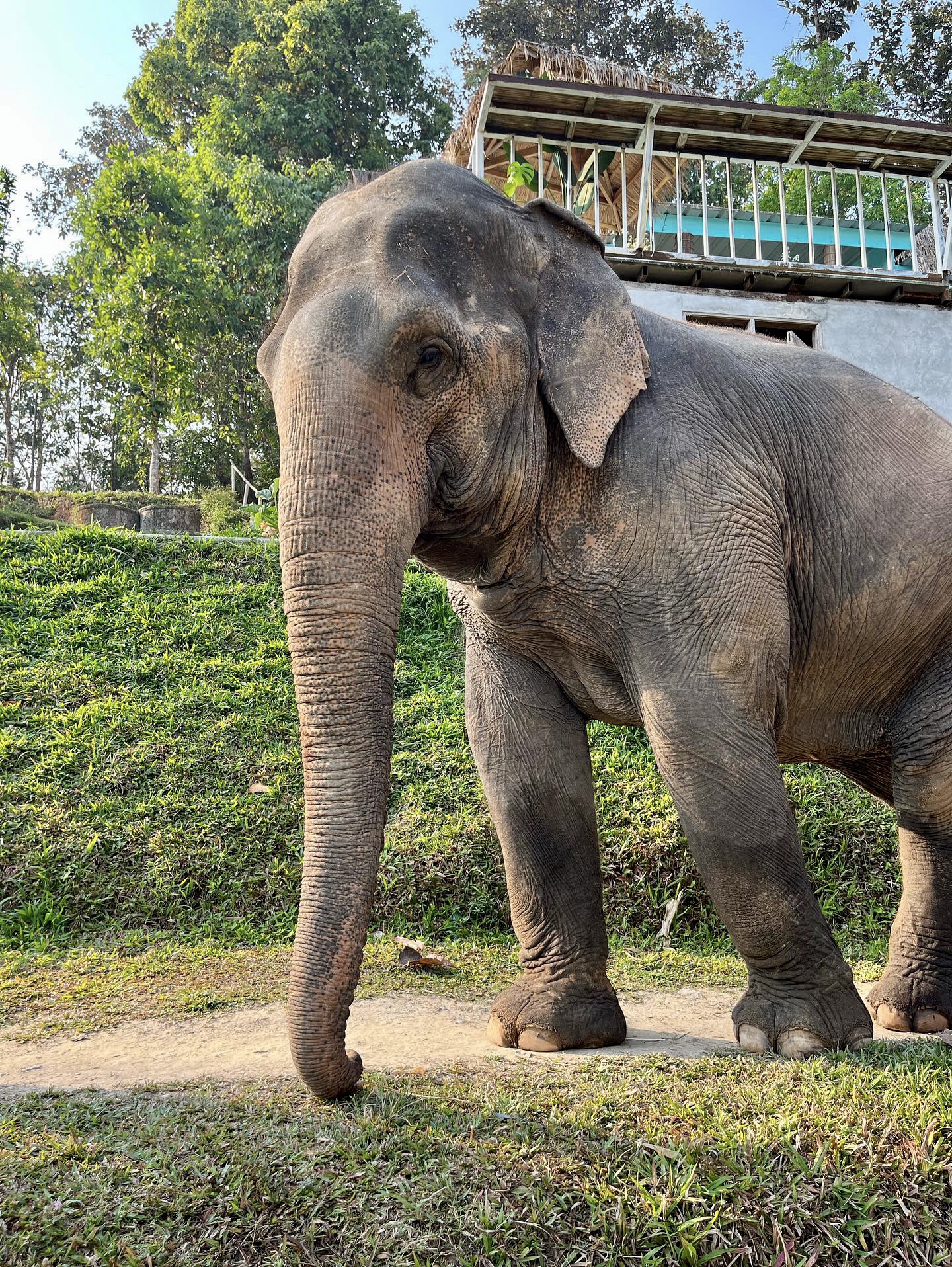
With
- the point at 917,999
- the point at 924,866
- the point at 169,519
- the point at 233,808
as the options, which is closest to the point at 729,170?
the point at 169,519

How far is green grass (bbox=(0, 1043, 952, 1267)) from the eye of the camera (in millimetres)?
2141

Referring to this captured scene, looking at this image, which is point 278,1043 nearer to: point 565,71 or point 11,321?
point 565,71

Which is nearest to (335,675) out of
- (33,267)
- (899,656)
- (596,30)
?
(899,656)

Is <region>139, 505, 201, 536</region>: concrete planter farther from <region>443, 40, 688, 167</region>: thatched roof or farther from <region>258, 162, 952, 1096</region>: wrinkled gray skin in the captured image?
<region>258, 162, 952, 1096</region>: wrinkled gray skin

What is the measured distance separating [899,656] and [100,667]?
18.2ft

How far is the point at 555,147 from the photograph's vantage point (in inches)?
536

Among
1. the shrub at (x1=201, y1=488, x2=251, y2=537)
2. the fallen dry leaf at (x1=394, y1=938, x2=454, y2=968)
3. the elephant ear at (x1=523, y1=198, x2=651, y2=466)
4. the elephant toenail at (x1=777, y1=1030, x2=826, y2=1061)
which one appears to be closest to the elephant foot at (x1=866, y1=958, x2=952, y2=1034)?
the elephant toenail at (x1=777, y1=1030, x2=826, y2=1061)

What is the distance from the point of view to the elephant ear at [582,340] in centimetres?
321

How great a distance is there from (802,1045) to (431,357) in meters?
2.21

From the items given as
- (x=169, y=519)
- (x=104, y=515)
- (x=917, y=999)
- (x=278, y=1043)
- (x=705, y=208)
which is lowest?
(x=278, y=1043)

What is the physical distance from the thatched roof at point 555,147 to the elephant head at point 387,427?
1012cm

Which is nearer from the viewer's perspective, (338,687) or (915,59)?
(338,687)

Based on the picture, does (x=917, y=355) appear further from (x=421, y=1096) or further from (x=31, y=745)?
(x=421, y=1096)

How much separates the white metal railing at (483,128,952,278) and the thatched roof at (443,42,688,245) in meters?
0.03
